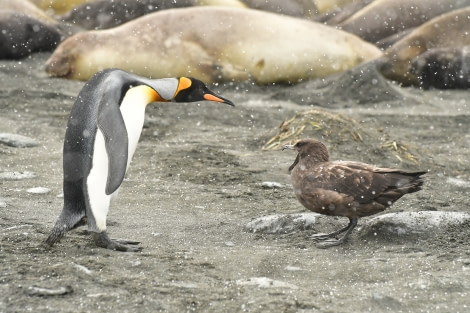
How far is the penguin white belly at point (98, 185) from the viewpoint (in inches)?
134

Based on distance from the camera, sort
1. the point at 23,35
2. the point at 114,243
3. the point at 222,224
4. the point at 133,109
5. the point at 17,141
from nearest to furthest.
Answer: the point at 114,243, the point at 133,109, the point at 222,224, the point at 17,141, the point at 23,35

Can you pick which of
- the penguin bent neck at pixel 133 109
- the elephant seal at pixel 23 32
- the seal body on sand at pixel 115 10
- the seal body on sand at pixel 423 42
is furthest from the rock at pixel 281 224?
the seal body on sand at pixel 115 10

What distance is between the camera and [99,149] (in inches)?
135

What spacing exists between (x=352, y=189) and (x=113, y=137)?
1043 millimetres

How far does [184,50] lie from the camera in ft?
25.4

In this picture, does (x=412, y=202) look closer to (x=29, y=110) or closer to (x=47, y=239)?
(x=47, y=239)

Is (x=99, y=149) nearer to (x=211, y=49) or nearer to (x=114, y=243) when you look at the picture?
(x=114, y=243)

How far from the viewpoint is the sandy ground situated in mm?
2809

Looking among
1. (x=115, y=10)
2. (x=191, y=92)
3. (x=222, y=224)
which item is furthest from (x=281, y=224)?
(x=115, y=10)

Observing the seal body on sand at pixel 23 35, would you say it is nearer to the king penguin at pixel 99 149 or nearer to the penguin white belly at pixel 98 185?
the king penguin at pixel 99 149

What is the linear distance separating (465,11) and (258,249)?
20.0 ft

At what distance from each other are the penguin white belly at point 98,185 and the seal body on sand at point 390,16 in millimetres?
6093

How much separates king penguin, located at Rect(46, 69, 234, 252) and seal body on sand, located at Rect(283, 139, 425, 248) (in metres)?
0.80

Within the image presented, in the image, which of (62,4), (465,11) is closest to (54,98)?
(62,4)
